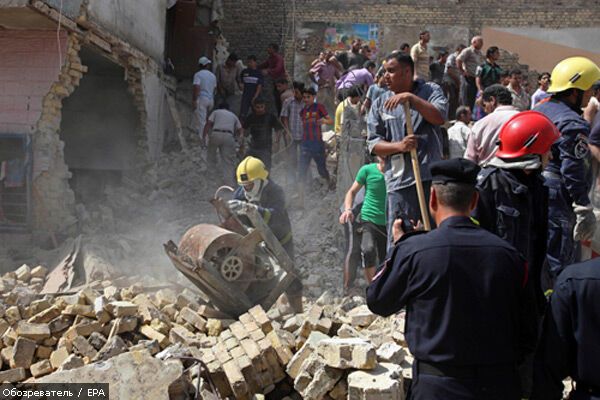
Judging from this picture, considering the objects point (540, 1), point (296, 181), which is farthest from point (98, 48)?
point (540, 1)

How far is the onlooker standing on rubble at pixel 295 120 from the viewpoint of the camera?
10.2 meters

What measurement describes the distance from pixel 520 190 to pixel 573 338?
1.06 metres

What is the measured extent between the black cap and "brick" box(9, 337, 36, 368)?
159 inches

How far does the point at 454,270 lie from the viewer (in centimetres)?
226

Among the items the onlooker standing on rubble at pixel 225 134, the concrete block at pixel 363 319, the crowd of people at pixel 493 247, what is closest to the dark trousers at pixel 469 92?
the onlooker standing on rubble at pixel 225 134

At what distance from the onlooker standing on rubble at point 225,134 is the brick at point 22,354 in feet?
20.8

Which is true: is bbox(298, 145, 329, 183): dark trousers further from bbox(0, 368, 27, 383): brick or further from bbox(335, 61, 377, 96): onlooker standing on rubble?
bbox(0, 368, 27, 383): brick

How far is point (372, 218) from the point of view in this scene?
5.98 m

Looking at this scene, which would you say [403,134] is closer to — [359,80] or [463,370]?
[463,370]

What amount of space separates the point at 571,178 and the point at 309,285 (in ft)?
14.2

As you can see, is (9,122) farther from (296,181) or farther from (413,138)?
(413,138)

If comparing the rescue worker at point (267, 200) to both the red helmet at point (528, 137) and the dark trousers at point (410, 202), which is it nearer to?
the dark trousers at point (410, 202)

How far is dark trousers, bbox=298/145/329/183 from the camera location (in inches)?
394

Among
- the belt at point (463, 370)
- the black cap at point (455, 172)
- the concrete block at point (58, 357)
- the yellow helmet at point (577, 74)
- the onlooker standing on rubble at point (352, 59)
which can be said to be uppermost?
the yellow helmet at point (577, 74)
